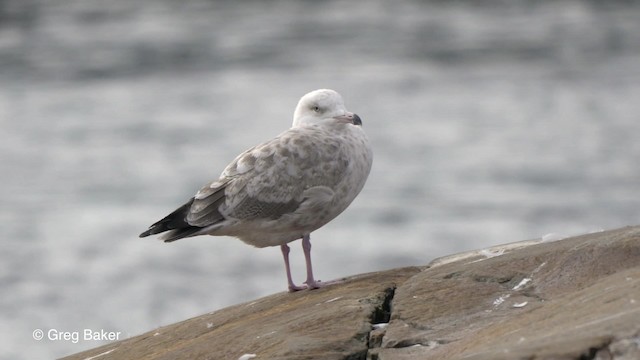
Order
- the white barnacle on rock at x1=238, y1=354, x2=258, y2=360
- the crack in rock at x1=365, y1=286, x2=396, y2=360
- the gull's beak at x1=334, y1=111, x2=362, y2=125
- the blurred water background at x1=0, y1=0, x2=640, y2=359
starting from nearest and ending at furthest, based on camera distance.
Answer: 1. the crack in rock at x1=365, y1=286, x2=396, y2=360
2. the white barnacle on rock at x1=238, y1=354, x2=258, y2=360
3. the gull's beak at x1=334, y1=111, x2=362, y2=125
4. the blurred water background at x1=0, y1=0, x2=640, y2=359

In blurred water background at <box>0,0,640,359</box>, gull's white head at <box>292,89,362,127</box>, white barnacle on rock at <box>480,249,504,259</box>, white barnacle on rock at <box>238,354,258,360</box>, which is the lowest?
white barnacle on rock at <box>238,354,258,360</box>

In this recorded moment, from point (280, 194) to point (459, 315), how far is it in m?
2.00

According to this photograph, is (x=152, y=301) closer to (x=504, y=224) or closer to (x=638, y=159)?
(x=504, y=224)

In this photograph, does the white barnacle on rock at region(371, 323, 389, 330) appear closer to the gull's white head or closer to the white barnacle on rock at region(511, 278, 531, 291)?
the white barnacle on rock at region(511, 278, 531, 291)

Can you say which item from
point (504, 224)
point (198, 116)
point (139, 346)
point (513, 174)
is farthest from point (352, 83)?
point (139, 346)

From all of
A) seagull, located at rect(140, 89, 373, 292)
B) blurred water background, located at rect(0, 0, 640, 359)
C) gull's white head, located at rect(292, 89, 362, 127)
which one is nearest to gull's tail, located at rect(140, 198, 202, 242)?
seagull, located at rect(140, 89, 373, 292)

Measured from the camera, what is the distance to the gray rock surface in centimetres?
571

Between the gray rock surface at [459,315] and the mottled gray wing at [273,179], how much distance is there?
2.11 ft

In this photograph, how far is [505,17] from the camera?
4234 centimetres

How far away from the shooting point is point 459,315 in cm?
679

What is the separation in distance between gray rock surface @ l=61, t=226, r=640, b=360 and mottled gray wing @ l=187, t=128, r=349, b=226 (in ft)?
2.11

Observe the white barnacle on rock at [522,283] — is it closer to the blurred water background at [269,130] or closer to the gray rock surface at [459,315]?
the gray rock surface at [459,315]

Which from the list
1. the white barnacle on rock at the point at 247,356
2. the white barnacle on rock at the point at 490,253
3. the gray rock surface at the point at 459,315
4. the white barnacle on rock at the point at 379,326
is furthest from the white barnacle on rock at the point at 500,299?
the white barnacle on rock at the point at 247,356

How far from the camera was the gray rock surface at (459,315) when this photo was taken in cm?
571
